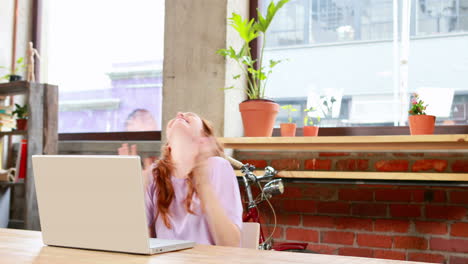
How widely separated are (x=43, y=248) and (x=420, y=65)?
2.33 meters

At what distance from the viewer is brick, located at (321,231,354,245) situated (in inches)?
114

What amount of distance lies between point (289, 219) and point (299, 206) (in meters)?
0.09

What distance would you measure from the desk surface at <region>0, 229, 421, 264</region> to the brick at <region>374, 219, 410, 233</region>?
63.0 inches

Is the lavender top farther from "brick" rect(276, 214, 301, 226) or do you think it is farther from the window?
the window

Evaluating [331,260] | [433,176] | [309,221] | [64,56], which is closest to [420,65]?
[433,176]

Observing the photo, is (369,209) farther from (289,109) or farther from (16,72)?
(16,72)

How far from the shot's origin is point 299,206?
305 cm

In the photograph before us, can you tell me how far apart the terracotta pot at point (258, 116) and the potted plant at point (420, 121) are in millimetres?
744

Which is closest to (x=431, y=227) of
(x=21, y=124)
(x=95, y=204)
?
(x=95, y=204)

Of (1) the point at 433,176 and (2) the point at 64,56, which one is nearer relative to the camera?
(1) the point at 433,176

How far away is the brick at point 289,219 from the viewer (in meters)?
3.04

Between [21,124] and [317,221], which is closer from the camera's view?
[317,221]

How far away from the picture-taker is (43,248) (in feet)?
4.79

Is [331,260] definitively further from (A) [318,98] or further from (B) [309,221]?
(A) [318,98]
